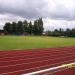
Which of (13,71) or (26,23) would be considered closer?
(13,71)

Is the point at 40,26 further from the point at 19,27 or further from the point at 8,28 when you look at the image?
the point at 8,28

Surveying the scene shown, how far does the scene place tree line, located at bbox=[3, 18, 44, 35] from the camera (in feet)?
359

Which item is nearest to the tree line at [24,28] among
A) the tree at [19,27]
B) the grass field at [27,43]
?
the tree at [19,27]

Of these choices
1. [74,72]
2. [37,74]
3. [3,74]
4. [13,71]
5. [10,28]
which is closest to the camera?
[37,74]

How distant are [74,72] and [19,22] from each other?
10856cm

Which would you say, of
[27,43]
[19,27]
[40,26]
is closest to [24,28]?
[19,27]

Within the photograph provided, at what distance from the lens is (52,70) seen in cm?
562

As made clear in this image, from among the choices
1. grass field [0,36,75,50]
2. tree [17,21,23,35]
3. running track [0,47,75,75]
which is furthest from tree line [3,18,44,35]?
running track [0,47,75,75]

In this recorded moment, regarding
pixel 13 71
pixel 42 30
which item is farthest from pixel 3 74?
pixel 42 30

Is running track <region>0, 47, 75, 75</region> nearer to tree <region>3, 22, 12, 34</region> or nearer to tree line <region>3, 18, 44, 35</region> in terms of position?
tree line <region>3, 18, 44, 35</region>

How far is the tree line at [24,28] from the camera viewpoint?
10938cm

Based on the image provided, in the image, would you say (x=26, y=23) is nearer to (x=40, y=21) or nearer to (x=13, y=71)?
(x=40, y=21)

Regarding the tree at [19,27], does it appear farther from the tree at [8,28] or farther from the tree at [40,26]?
the tree at [40,26]

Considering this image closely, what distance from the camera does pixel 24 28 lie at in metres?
112
